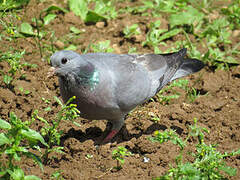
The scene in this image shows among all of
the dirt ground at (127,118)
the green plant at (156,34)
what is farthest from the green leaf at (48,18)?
the green plant at (156,34)

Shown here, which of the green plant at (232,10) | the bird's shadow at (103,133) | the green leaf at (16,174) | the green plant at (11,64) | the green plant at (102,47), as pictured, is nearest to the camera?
the green leaf at (16,174)

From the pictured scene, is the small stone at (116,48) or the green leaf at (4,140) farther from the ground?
the green leaf at (4,140)

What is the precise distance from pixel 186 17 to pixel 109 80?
3.12m

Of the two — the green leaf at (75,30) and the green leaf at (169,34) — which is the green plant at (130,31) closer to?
the green leaf at (169,34)

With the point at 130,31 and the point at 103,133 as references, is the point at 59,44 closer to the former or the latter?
the point at 130,31

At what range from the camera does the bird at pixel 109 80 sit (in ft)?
12.5

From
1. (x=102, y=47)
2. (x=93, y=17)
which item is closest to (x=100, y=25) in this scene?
(x=93, y=17)

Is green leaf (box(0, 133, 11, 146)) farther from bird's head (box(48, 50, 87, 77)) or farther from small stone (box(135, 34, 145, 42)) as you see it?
small stone (box(135, 34, 145, 42))

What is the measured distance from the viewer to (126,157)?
3.97 metres

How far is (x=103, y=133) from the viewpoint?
180 inches

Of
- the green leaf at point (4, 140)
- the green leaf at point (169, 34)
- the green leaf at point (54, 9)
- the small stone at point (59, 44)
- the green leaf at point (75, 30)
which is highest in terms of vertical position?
the green leaf at point (54, 9)

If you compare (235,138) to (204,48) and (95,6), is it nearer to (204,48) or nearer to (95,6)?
(204,48)

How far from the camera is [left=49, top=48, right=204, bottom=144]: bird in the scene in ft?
12.5

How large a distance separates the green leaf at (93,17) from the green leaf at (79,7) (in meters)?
0.09
